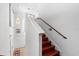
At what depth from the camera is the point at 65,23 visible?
3449mm

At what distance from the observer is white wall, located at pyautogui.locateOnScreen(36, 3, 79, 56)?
3125mm

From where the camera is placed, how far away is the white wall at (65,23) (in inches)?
123

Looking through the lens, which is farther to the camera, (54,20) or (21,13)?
(21,13)

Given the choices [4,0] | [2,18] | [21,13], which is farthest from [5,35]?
[21,13]

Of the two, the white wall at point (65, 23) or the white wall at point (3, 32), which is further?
the white wall at point (65, 23)

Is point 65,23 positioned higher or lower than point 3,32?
higher

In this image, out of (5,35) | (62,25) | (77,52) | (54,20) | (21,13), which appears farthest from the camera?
(21,13)

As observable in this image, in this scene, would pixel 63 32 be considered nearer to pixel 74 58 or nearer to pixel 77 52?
pixel 77 52

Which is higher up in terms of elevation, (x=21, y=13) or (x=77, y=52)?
(x=21, y=13)

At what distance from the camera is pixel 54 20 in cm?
392

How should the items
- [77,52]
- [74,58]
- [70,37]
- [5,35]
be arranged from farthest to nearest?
[70,37] < [77,52] < [5,35] < [74,58]

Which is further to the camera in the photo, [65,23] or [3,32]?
[65,23]

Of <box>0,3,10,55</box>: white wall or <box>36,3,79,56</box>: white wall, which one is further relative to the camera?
<box>36,3,79,56</box>: white wall

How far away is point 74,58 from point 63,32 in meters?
1.51
